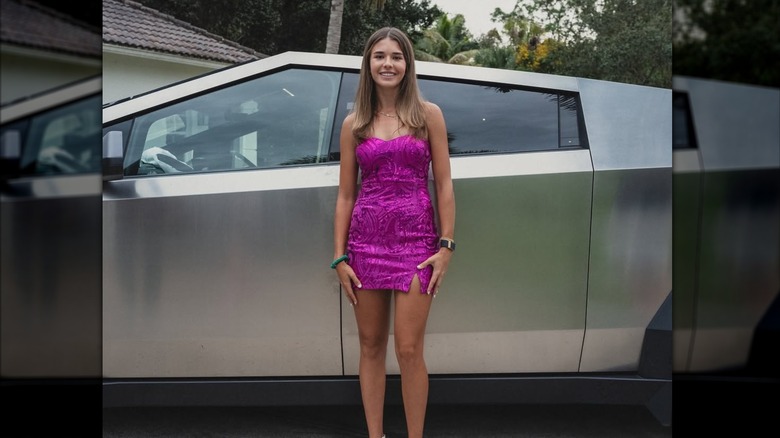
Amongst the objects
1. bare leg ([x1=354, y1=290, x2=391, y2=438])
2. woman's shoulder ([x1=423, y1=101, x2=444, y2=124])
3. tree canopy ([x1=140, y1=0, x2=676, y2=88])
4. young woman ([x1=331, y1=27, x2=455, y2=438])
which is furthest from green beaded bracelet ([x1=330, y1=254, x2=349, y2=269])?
tree canopy ([x1=140, y1=0, x2=676, y2=88])

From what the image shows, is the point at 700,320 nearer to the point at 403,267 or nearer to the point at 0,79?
the point at 403,267

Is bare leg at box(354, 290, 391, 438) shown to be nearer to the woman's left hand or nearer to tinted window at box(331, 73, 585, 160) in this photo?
the woman's left hand

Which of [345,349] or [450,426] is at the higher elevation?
[345,349]

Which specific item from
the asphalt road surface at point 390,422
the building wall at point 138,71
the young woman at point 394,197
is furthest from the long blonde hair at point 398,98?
the asphalt road surface at point 390,422

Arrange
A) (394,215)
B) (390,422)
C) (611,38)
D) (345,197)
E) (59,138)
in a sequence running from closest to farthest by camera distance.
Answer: (394,215) < (345,197) < (611,38) < (59,138) < (390,422)

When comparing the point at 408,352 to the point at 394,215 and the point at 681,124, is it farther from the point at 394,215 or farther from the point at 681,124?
the point at 681,124

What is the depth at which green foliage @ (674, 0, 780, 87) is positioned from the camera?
275 cm

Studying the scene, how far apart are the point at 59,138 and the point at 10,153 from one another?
8.5 inches

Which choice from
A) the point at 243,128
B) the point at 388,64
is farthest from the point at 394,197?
the point at 243,128

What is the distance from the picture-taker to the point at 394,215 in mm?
2436

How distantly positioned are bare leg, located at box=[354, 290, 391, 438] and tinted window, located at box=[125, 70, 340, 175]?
23.0 inches

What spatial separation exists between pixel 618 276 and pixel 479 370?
644 mm

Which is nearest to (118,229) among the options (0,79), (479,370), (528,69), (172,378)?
(172,378)

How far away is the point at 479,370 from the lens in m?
2.76
